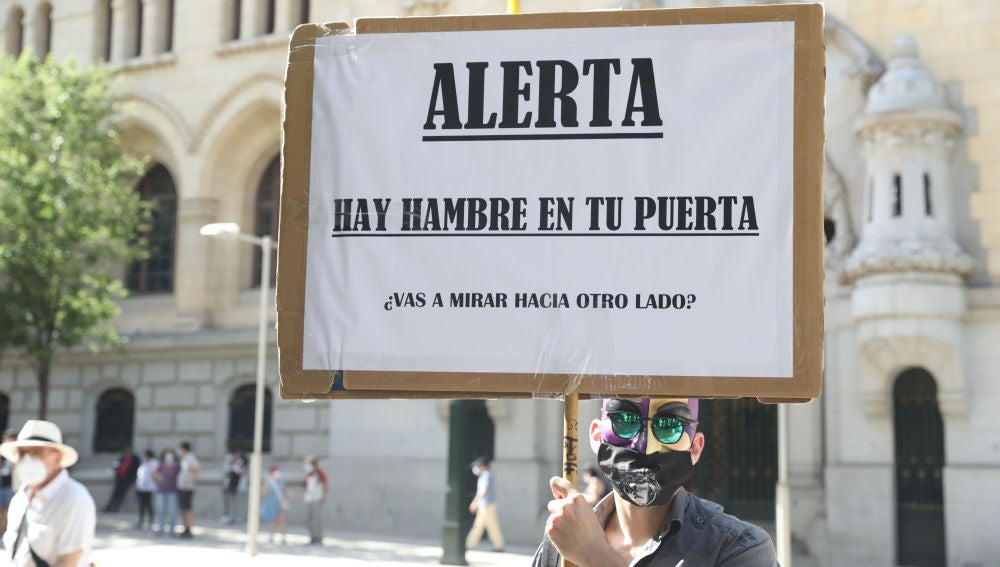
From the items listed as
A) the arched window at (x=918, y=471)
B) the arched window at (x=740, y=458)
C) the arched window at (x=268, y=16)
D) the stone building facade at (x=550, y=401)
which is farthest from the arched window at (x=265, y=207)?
the arched window at (x=918, y=471)

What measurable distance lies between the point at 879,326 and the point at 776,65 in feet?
57.9

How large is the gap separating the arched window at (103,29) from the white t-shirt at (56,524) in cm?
2779

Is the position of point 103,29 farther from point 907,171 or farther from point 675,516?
point 675,516

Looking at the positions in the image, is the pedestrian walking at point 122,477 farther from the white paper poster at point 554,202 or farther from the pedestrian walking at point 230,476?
the white paper poster at point 554,202

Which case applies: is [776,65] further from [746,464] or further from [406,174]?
[746,464]

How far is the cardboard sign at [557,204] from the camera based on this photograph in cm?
388

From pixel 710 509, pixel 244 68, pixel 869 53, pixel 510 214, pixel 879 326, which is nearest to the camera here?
pixel 710 509

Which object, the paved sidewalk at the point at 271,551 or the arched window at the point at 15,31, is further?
the arched window at the point at 15,31

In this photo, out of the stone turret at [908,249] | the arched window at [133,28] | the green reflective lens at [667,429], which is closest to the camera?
the green reflective lens at [667,429]

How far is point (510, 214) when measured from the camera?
410 centimetres

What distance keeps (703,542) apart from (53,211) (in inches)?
974

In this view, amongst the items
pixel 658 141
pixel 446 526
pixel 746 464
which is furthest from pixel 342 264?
pixel 746 464

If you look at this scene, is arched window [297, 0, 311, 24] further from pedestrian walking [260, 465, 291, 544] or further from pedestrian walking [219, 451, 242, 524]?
pedestrian walking [260, 465, 291, 544]

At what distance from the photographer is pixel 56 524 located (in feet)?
20.4
